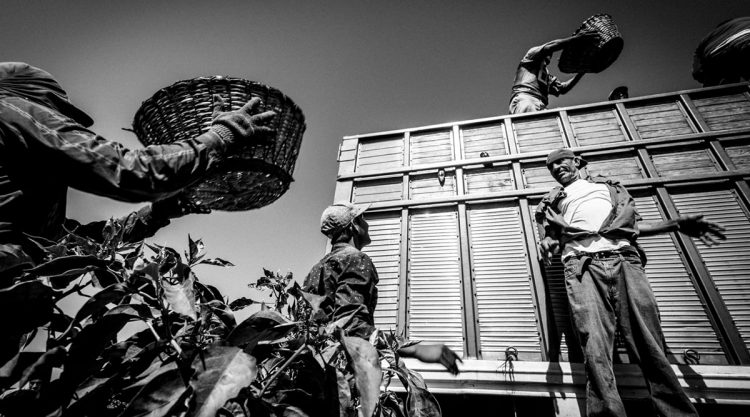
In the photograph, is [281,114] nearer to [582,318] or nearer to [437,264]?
[582,318]

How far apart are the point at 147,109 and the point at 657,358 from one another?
12.0 ft

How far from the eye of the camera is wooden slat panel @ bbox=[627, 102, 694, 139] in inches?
205

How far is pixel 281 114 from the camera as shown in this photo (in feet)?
6.11

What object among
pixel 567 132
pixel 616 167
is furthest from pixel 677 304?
pixel 567 132

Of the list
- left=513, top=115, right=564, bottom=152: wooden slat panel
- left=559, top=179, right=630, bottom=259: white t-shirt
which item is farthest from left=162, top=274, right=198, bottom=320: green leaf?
left=513, top=115, right=564, bottom=152: wooden slat panel

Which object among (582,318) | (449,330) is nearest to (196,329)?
(582,318)

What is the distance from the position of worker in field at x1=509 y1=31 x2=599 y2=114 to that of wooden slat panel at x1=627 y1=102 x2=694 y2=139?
1.64 metres

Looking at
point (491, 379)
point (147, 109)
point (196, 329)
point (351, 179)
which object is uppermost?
point (351, 179)

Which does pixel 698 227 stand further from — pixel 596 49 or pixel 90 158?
pixel 596 49

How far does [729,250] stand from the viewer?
4.00 meters

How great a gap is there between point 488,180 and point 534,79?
319 centimetres

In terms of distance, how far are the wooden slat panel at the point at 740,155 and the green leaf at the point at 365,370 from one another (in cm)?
609

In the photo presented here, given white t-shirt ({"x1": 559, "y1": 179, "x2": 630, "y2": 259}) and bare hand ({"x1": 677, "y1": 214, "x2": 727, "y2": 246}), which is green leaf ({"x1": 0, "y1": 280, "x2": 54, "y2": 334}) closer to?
white t-shirt ({"x1": 559, "y1": 179, "x2": 630, "y2": 259})

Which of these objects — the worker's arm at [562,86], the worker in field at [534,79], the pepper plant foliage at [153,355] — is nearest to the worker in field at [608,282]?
the pepper plant foliage at [153,355]
